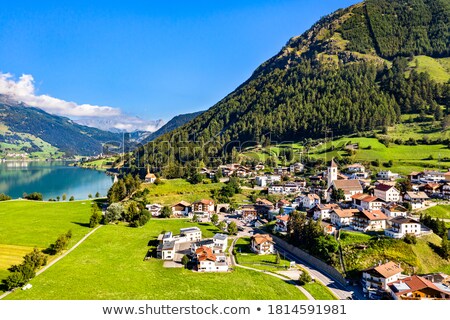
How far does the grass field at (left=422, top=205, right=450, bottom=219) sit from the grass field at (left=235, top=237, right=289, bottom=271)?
80.1 feet

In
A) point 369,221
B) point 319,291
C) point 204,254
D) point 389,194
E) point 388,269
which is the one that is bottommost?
point 319,291

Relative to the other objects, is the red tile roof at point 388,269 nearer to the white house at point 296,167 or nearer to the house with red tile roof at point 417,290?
the house with red tile roof at point 417,290

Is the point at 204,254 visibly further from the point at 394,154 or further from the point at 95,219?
the point at 394,154

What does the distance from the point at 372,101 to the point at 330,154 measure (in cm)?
3641

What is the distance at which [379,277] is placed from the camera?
3103 cm

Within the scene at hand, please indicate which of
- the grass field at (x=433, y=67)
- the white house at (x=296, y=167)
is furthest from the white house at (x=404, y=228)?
the grass field at (x=433, y=67)

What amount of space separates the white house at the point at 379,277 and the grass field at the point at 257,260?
27.7 feet

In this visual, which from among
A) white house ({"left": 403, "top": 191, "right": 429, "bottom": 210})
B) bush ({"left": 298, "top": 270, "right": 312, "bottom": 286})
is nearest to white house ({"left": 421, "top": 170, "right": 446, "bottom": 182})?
white house ({"left": 403, "top": 191, "right": 429, "bottom": 210})

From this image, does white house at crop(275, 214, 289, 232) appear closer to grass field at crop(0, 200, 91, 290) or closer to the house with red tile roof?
the house with red tile roof

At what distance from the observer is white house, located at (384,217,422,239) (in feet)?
126

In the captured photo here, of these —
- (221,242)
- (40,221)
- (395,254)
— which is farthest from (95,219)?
(395,254)

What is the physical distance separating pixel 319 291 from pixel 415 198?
29.5 m

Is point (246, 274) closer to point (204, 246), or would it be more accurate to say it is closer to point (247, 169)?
point (204, 246)

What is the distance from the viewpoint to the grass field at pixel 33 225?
119 feet
